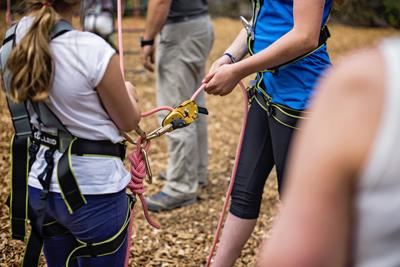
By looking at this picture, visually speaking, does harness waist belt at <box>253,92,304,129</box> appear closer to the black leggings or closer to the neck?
the black leggings

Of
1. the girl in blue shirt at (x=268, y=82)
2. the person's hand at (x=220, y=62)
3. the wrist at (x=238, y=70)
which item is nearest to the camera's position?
the girl in blue shirt at (x=268, y=82)

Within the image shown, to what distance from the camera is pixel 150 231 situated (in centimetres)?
347

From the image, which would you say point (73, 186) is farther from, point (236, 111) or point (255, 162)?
point (236, 111)

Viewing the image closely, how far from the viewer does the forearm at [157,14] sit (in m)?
3.50

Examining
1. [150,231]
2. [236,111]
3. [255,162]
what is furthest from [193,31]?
[236,111]

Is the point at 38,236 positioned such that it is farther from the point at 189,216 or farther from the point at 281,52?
the point at 189,216

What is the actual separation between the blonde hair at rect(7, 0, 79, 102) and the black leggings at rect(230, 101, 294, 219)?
3.23 feet

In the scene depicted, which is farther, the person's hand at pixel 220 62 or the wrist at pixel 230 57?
the wrist at pixel 230 57

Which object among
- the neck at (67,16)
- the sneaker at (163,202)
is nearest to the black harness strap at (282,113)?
the neck at (67,16)

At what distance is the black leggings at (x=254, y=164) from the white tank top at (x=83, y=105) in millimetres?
668

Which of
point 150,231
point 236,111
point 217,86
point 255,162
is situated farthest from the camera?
point 236,111

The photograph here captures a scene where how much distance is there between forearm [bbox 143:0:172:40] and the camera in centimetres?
350

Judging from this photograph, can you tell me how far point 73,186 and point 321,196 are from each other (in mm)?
1081

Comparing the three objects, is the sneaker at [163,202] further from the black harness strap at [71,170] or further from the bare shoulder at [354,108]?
the bare shoulder at [354,108]
